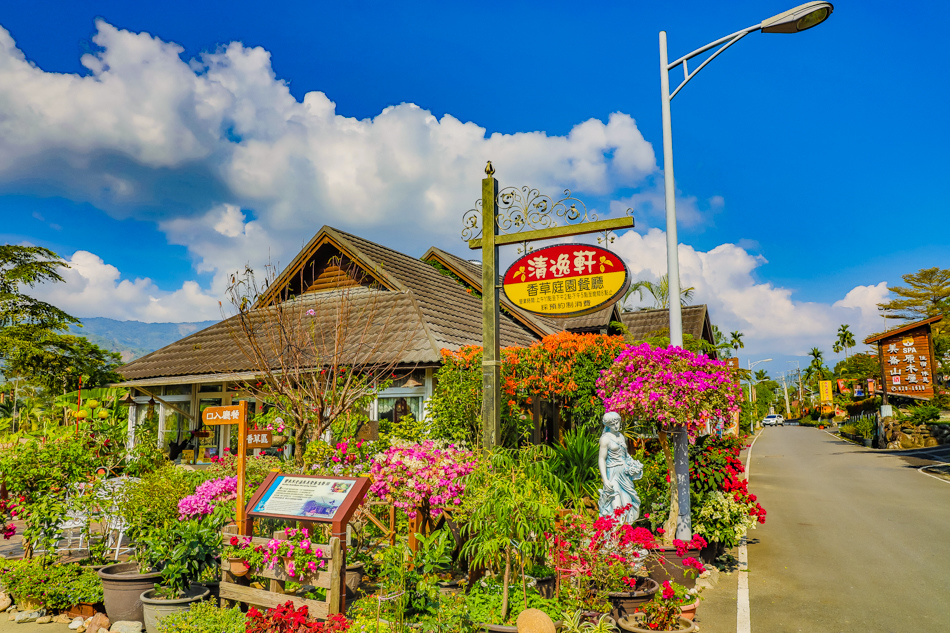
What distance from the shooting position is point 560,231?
26.9 ft

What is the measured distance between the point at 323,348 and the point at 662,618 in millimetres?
6526

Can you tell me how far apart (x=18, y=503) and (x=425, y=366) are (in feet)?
22.8

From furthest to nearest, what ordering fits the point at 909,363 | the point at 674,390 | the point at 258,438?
the point at 909,363, the point at 674,390, the point at 258,438

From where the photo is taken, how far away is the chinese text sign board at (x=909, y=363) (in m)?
27.9

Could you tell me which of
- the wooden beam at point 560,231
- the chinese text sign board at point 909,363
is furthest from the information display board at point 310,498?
the chinese text sign board at point 909,363

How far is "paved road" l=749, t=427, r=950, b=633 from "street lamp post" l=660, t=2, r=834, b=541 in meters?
1.59

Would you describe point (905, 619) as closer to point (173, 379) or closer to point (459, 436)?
point (459, 436)

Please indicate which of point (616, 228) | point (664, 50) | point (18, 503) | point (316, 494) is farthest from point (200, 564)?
point (664, 50)

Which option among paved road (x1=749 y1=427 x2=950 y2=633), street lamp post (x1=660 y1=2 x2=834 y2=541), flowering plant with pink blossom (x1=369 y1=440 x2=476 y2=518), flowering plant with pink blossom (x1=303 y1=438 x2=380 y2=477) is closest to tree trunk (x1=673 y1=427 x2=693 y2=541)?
street lamp post (x1=660 y1=2 x2=834 y2=541)

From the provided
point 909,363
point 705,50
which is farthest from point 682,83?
point 909,363

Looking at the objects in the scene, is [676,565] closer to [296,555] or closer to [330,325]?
[296,555]

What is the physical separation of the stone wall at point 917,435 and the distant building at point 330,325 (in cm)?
2374

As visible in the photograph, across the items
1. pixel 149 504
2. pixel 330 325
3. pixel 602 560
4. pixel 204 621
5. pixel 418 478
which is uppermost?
pixel 330 325

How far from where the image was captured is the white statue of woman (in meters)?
7.29
